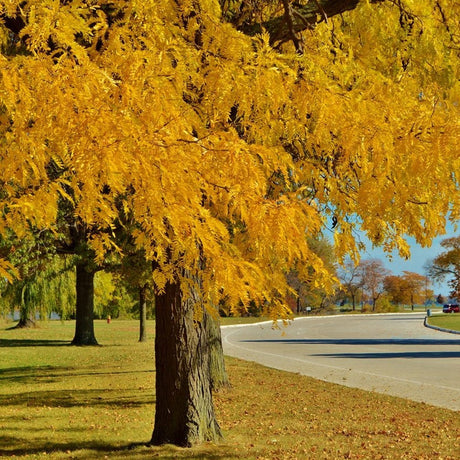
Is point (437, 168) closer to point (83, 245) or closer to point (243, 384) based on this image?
point (243, 384)

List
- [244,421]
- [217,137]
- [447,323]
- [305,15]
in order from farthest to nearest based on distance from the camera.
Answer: [447,323] < [244,421] < [305,15] < [217,137]

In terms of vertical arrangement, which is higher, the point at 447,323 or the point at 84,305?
the point at 84,305

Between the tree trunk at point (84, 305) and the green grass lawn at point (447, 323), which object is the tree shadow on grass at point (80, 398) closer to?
the tree trunk at point (84, 305)

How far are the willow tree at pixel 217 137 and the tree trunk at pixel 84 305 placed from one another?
84.7ft

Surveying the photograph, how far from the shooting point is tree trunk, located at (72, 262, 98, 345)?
32375mm

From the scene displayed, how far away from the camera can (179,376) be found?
30.3 feet

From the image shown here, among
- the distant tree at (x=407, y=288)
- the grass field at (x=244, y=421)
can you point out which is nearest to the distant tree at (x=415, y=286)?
the distant tree at (x=407, y=288)

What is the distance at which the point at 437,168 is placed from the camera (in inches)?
214

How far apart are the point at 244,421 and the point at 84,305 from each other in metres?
22.0

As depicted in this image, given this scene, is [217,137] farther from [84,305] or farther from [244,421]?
[84,305]

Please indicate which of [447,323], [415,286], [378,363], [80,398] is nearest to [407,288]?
[415,286]

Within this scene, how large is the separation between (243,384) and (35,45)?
12.4m

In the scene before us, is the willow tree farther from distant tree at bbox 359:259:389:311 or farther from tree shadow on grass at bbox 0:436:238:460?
distant tree at bbox 359:259:389:311

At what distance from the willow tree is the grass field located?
11.6 ft
